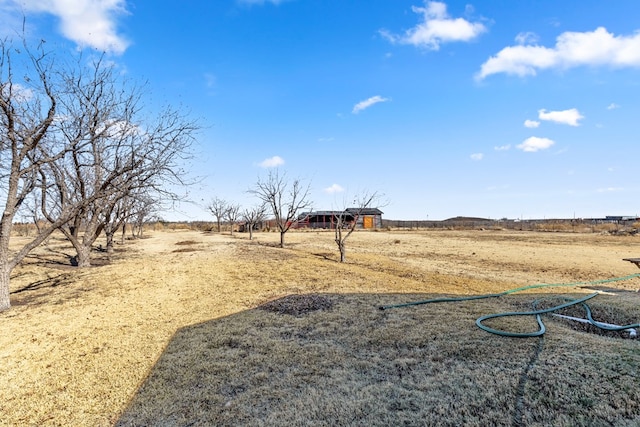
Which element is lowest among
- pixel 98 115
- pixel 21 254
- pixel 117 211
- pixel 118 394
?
pixel 118 394

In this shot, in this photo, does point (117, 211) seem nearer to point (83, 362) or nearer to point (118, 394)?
point (83, 362)

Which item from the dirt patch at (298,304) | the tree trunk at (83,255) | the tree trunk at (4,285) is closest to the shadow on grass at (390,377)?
the dirt patch at (298,304)

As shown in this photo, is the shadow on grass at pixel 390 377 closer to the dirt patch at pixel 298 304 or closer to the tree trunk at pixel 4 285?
the dirt patch at pixel 298 304

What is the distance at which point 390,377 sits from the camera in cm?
336

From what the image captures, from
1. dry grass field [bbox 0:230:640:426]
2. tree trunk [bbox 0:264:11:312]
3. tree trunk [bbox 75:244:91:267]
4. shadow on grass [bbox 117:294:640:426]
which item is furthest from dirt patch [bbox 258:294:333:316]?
tree trunk [bbox 75:244:91:267]

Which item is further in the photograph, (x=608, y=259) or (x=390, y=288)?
(x=608, y=259)

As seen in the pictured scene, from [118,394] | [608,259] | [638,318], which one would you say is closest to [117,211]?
[118,394]

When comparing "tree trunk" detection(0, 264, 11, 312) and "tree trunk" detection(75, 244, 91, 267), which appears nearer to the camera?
"tree trunk" detection(0, 264, 11, 312)

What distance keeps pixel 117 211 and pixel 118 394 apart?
14.7m

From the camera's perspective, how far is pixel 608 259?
14.6 metres

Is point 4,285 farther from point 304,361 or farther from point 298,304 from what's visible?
point 304,361

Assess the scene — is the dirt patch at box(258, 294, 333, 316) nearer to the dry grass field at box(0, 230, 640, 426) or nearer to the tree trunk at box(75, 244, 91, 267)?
the dry grass field at box(0, 230, 640, 426)

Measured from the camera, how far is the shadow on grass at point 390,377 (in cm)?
263

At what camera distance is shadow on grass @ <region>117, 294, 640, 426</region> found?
2635mm
